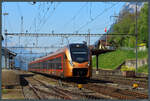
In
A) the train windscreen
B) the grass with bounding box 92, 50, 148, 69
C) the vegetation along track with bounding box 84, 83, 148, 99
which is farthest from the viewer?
the grass with bounding box 92, 50, 148, 69

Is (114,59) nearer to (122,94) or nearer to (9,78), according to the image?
(9,78)

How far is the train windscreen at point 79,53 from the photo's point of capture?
2177cm

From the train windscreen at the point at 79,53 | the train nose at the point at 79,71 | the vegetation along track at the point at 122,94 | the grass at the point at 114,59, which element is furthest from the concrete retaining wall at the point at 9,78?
the grass at the point at 114,59

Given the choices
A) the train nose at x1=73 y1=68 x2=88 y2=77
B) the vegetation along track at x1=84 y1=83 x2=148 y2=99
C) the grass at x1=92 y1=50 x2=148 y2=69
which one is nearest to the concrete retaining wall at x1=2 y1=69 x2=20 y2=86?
the train nose at x1=73 y1=68 x2=88 y2=77

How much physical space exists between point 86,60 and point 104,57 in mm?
42648

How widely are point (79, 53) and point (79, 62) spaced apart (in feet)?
2.61

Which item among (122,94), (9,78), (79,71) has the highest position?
(79,71)

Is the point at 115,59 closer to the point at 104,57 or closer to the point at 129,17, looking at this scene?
the point at 104,57

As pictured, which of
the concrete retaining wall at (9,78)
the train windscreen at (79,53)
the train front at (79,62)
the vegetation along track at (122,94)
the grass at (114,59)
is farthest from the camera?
the grass at (114,59)

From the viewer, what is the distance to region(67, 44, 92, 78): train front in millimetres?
21578

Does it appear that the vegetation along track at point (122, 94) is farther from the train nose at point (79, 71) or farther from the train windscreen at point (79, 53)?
the train windscreen at point (79, 53)

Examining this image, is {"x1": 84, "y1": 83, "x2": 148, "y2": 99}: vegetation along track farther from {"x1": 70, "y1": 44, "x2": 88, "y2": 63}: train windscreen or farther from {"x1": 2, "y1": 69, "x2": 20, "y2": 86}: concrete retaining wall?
{"x1": 2, "y1": 69, "x2": 20, "y2": 86}: concrete retaining wall

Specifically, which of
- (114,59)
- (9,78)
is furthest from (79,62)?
(114,59)

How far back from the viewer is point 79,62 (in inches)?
852
